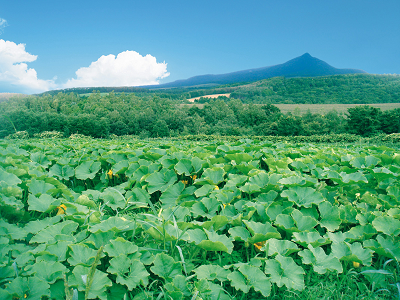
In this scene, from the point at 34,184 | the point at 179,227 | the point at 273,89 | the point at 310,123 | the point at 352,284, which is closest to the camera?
the point at 352,284

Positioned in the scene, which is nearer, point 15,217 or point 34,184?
point 15,217

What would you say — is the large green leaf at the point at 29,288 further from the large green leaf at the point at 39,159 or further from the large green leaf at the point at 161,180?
the large green leaf at the point at 39,159

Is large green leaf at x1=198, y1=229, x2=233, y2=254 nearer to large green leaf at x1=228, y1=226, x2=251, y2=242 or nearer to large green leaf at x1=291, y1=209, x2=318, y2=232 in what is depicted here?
large green leaf at x1=228, y1=226, x2=251, y2=242

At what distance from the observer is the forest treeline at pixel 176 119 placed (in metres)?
36.1

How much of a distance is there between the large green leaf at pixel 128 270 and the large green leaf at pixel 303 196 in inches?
49.3

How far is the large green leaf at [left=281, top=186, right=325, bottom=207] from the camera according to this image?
6.10ft

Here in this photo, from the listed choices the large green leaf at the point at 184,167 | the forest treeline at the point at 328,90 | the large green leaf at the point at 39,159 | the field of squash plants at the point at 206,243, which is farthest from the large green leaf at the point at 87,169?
the forest treeline at the point at 328,90

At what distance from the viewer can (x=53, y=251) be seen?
1254 mm

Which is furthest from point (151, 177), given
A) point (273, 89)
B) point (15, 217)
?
point (273, 89)

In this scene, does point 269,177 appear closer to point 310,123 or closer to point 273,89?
point 310,123

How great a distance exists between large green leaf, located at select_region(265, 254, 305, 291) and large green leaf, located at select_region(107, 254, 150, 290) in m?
0.69

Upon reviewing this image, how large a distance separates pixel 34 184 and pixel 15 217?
0.29 m

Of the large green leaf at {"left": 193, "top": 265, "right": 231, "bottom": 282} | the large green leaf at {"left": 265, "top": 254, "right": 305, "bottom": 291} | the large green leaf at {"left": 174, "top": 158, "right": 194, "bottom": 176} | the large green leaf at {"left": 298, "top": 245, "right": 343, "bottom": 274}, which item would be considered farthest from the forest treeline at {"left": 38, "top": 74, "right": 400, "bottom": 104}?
the large green leaf at {"left": 193, "top": 265, "right": 231, "bottom": 282}

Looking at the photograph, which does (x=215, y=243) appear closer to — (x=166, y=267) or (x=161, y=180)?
(x=166, y=267)
